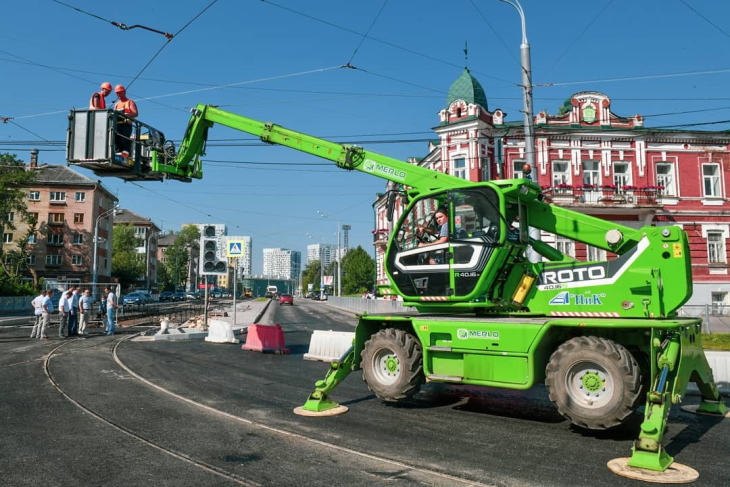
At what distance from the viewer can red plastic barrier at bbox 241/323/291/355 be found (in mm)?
15648

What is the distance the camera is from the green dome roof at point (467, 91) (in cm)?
3429

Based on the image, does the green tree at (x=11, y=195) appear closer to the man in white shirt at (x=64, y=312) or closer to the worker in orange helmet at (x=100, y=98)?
the man in white shirt at (x=64, y=312)

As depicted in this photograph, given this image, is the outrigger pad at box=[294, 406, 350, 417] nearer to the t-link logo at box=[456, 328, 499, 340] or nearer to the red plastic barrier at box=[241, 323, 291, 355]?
the t-link logo at box=[456, 328, 499, 340]

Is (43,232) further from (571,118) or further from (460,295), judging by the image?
(460,295)

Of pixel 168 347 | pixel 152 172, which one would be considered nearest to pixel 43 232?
pixel 168 347

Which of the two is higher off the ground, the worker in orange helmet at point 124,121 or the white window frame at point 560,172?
the white window frame at point 560,172

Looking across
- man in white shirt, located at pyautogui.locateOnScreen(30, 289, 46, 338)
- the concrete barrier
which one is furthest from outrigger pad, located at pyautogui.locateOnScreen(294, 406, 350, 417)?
man in white shirt, located at pyautogui.locateOnScreen(30, 289, 46, 338)

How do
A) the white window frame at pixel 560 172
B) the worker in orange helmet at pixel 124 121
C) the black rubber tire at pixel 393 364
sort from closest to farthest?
1. the black rubber tire at pixel 393 364
2. the worker in orange helmet at pixel 124 121
3. the white window frame at pixel 560 172

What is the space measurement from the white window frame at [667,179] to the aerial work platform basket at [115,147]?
31.1 metres

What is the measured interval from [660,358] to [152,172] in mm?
10018

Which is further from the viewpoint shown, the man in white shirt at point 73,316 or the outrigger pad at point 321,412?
the man in white shirt at point 73,316

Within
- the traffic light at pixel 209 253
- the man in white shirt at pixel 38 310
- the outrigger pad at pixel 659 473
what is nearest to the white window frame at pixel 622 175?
the traffic light at pixel 209 253

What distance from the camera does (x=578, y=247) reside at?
32.8 m

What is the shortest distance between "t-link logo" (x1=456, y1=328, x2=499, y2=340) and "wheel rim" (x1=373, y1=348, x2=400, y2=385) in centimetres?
123
